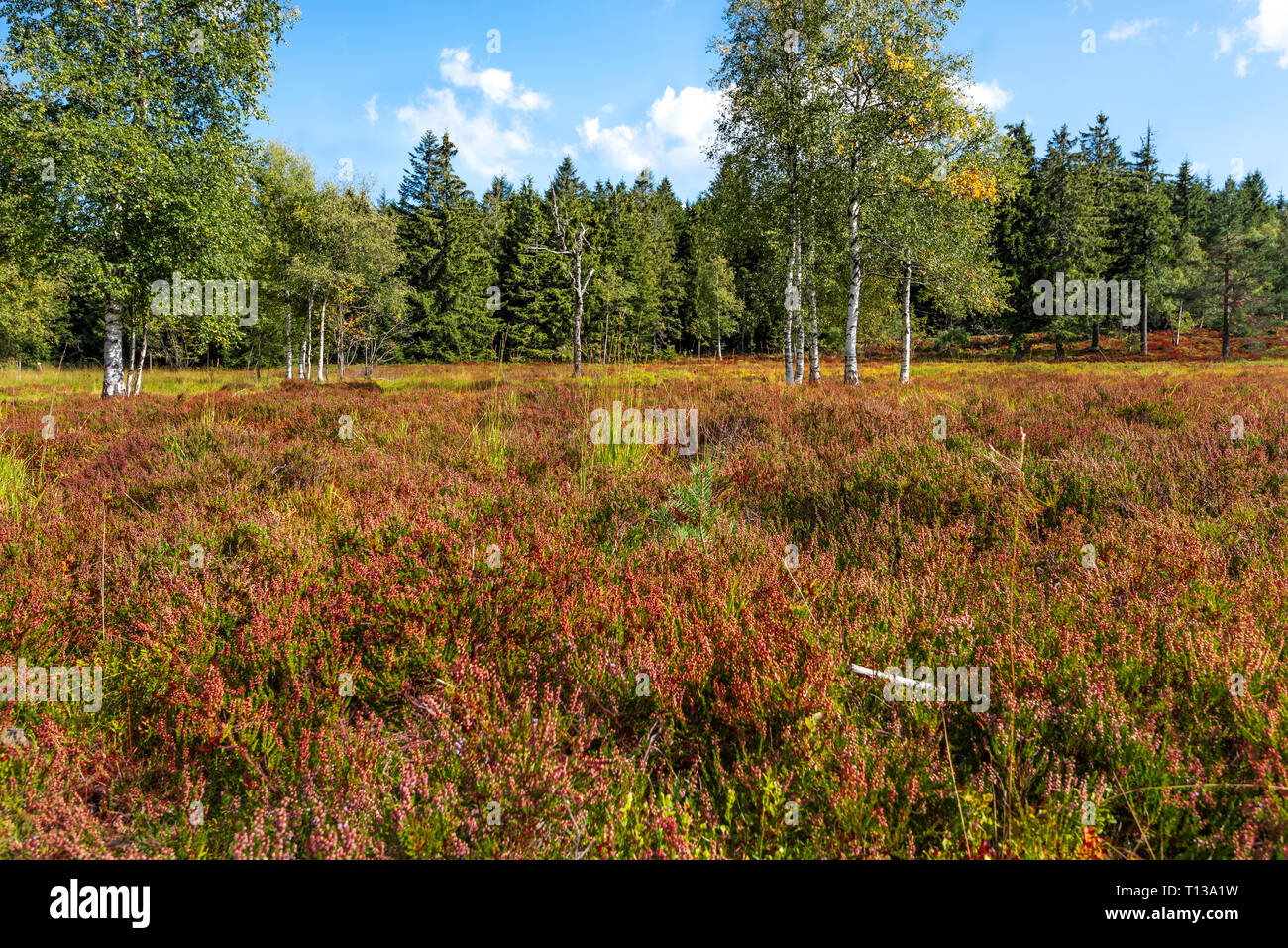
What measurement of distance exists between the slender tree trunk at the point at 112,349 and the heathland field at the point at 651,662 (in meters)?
13.7

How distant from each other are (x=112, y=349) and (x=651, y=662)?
65.6 feet

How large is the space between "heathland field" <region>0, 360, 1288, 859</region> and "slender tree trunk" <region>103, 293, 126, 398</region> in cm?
1373

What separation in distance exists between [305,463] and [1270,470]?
846 centimetres

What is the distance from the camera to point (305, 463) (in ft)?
18.0

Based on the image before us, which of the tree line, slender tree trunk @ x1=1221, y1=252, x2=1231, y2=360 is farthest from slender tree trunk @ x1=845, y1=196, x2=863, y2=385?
slender tree trunk @ x1=1221, y1=252, x2=1231, y2=360

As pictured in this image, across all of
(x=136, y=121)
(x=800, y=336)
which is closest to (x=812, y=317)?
(x=800, y=336)

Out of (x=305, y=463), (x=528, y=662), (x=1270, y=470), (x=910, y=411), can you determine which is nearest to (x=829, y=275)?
(x=910, y=411)

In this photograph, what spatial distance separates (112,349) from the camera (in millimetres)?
15344

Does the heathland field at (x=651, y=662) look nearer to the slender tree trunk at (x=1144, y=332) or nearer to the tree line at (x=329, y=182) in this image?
the tree line at (x=329, y=182)

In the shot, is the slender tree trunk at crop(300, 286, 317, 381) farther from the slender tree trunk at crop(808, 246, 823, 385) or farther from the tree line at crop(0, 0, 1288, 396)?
the slender tree trunk at crop(808, 246, 823, 385)

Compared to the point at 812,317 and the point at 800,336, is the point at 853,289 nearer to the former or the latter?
the point at 812,317

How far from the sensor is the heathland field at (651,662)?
1684 mm
